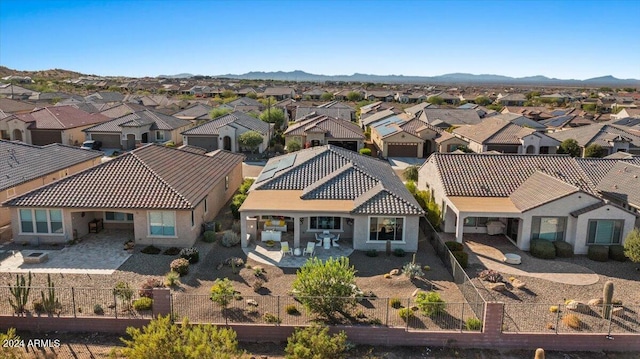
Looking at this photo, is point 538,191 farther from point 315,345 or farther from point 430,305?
point 315,345

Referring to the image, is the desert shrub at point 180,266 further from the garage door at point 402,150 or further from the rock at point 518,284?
the garage door at point 402,150

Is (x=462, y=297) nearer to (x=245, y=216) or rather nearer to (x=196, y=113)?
(x=245, y=216)

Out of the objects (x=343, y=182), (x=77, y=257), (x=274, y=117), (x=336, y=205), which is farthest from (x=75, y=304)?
(x=274, y=117)

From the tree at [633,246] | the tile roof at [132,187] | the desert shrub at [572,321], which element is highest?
the tile roof at [132,187]

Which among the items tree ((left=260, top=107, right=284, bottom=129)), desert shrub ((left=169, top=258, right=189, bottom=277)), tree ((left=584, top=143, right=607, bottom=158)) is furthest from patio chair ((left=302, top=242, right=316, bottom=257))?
tree ((left=260, top=107, right=284, bottom=129))

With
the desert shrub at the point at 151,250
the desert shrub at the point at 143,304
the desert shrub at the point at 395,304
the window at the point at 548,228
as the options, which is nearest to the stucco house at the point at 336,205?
the desert shrub at the point at 151,250

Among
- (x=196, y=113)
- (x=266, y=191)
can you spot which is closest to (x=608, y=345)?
(x=266, y=191)
